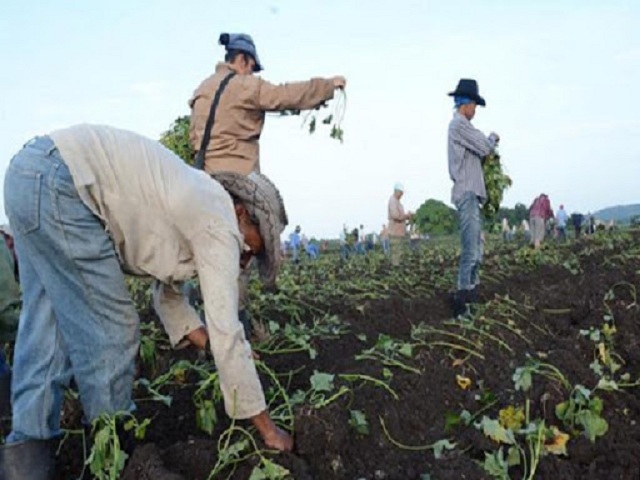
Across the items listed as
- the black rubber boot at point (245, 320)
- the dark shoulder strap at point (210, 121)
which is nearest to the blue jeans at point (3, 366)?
the black rubber boot at point (245, 320)

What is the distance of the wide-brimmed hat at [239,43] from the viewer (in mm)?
4461

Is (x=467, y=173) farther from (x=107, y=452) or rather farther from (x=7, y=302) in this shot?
(x=107, y=452)

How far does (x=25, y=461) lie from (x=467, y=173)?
442cm

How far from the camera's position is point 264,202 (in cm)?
295

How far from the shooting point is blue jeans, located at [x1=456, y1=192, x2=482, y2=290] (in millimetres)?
6367

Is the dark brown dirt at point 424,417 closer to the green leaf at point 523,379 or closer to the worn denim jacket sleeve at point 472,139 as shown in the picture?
the green leaf at point 523,379

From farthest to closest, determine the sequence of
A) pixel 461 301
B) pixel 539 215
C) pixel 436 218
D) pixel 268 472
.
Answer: pixel 436 218, pixel 539 215, pixel 461 301, pixel 268 472

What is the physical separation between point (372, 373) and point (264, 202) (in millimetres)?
1366

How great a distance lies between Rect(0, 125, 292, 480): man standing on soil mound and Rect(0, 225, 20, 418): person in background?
0.82 m

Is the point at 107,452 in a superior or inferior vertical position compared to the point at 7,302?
inferior

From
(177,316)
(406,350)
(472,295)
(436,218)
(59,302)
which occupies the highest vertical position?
(436,218)

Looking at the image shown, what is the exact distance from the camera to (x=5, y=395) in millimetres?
3832

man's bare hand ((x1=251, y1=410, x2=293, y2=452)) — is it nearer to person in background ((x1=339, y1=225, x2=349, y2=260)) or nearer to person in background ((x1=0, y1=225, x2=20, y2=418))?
person in background ((x1=0, y1=225, x2=20, y2=418))

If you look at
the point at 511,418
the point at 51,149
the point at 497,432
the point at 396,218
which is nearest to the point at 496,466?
the point at 497,432
